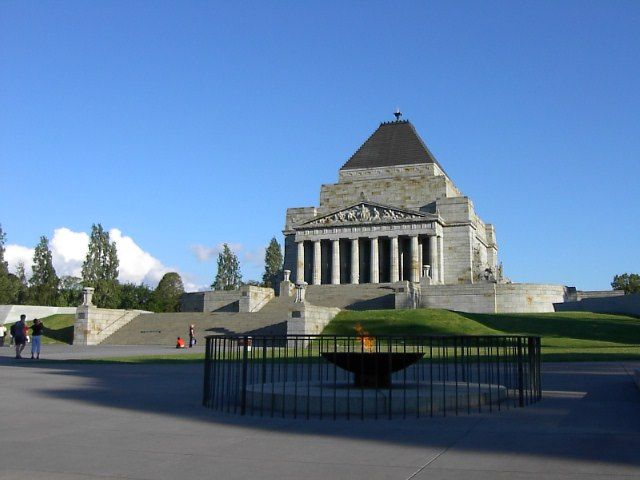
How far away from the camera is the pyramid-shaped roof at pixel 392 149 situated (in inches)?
3236

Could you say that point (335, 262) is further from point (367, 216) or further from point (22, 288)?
point (22, 288)

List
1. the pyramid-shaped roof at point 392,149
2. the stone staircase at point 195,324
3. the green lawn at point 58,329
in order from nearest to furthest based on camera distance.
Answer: the stone staircase at point 195,324 < the green lawn at point 58,329 < the pyramid-shaped roof at point 392,149

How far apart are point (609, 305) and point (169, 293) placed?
69567 mm

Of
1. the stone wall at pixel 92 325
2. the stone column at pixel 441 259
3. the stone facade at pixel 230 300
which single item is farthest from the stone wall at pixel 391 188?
the stone wall at pixel 92 325

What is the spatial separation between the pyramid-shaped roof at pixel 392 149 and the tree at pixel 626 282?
101ft

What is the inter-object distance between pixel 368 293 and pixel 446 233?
18.1m

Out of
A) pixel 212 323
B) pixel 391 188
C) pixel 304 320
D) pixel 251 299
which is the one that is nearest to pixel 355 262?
pixel 391 188

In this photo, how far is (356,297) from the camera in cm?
5991

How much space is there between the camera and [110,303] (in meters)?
84.1

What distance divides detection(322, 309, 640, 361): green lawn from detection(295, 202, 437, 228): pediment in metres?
26.2

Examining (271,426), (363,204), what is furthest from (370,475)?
(363,204)

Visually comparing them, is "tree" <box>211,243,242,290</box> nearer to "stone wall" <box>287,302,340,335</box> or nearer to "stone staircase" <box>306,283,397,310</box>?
"stone staircase" <box>306,283,397,310</box>

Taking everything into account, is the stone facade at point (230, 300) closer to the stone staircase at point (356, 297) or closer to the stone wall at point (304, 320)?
the stone staircase at point (356, 297)

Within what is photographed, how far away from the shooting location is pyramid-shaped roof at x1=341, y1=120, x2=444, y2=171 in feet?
270
